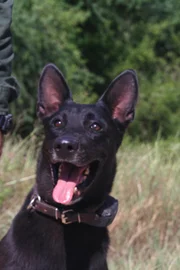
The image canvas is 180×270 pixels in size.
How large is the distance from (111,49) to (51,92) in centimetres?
1518

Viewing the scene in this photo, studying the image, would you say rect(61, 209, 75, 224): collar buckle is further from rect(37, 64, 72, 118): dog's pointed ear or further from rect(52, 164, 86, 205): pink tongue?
rect(37, 64, 72, 118): dog's pointed ear

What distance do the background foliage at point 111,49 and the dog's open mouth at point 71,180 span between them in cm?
905

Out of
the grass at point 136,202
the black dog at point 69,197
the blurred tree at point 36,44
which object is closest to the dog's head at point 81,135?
the black dog at point 69,197

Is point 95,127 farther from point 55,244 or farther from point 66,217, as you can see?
point 55,244

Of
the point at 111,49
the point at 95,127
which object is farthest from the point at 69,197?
the point at 111,49

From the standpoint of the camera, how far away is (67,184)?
11.8ft

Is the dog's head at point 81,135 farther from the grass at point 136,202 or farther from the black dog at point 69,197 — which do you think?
the grass at point 136,202

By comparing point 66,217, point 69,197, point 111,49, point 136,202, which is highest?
point 69,197

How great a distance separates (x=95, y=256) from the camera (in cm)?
369

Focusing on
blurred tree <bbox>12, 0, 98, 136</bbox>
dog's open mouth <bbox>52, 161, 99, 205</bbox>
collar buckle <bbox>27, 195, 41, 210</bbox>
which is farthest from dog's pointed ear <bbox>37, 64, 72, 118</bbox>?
blurred tree <bbox>12, 0, 98, 136</bbox>

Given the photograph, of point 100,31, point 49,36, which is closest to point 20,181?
point 49,36

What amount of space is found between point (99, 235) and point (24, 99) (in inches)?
366

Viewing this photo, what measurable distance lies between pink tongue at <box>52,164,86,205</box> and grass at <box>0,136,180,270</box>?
4.23 ft

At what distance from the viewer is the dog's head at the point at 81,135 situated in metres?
3.58
